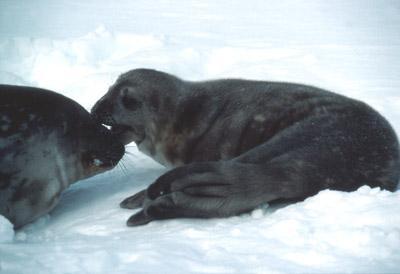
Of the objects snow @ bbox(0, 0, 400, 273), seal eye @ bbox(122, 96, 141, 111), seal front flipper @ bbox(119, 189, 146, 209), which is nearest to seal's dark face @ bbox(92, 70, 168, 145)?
seal eye @ bbox(122, 96, 141, 111)

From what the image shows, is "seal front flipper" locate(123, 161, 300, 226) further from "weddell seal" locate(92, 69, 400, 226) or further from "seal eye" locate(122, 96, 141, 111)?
"seal eye" locate(122, 96, 141, 111)

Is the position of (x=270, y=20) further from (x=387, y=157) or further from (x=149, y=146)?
(x=387, y=157)

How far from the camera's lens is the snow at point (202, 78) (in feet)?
5.23

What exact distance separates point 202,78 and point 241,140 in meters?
3.11

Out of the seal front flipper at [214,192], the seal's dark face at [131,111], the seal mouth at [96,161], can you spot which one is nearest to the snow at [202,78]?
the seal front flipper at [214,192]

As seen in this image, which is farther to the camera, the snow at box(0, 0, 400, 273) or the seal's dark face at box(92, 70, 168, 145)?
the seal's dark face at box(92, 70, 168, 145)

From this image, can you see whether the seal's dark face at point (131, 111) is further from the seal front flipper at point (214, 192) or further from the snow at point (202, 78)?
the seal front flipper at point (214, 192)

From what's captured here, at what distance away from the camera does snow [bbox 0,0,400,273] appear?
159 centimetres

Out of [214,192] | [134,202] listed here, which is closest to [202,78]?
[134,202]

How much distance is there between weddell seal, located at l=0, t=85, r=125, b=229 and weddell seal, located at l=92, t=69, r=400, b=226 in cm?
41

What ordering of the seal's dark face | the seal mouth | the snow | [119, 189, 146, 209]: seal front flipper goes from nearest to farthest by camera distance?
the snow, [119, 189, 146, 209]: seal front flipper, the seal mouth, the seal's dark face

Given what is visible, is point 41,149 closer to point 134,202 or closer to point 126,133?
point 134,202

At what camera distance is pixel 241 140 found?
2.82 meters

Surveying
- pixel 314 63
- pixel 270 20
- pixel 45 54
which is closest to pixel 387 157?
pixel 314 63
